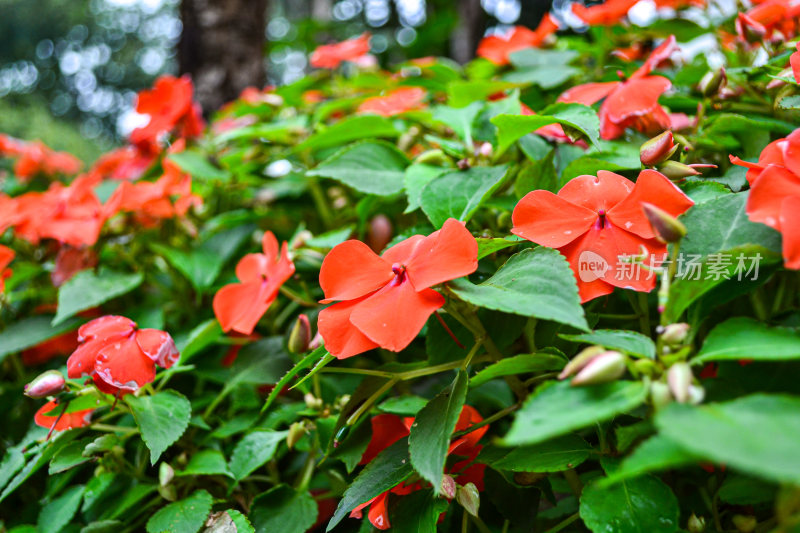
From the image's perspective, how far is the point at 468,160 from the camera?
2.46ft

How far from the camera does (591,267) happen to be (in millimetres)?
488

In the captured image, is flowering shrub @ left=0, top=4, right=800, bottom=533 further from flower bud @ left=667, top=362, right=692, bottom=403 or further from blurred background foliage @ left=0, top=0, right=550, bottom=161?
blurred background foliage @ left=0, top=0, right=550, bottom=161

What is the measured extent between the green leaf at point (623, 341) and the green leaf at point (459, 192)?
21 cm

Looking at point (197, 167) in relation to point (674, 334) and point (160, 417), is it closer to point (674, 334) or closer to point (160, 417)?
point (160, 417)

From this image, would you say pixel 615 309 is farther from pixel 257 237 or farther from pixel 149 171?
pixel 149 171

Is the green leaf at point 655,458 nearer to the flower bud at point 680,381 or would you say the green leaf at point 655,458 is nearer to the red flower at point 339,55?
the flower bud at point 680,381

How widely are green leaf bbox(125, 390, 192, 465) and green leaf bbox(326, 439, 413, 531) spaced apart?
19cm

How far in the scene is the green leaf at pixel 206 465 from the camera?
633 mm

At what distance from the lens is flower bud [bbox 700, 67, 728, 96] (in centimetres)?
70

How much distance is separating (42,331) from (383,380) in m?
0.60

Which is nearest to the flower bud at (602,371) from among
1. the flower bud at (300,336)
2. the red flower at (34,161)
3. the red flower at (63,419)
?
the flower bud at (300,336)

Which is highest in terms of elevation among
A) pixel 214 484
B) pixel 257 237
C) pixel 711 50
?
pixel 711 50

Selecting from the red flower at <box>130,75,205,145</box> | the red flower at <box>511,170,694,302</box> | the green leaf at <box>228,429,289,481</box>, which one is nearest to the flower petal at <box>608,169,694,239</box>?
the red flower at <box>511,170,694,302</box>

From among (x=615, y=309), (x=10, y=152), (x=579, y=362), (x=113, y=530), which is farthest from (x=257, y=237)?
(x=10, y=152)
